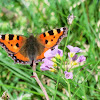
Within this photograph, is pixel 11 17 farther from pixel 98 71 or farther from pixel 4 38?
pixel 98 71

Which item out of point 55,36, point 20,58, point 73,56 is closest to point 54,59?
point 73,56

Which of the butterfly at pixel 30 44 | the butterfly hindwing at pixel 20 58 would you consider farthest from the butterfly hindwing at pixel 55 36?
the butterfly hindwing at pixel 20 58

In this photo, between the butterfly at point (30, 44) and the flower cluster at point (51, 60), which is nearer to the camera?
the flower cluster at point (51, 60)

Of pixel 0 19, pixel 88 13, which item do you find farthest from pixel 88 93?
pixel 0 19

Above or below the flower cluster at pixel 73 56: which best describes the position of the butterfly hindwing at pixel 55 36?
above

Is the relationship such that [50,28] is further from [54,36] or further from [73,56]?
[73,56]

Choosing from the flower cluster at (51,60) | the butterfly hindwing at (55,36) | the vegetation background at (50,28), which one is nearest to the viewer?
the flower cluster at (51,60)

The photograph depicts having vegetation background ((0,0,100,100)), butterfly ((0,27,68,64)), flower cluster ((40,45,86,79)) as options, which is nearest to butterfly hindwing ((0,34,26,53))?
butterfly ((0,27,68,64))

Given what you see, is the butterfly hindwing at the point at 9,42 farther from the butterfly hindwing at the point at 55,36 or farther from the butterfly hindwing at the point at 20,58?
the butterfly hindwing at the point at 55,36
